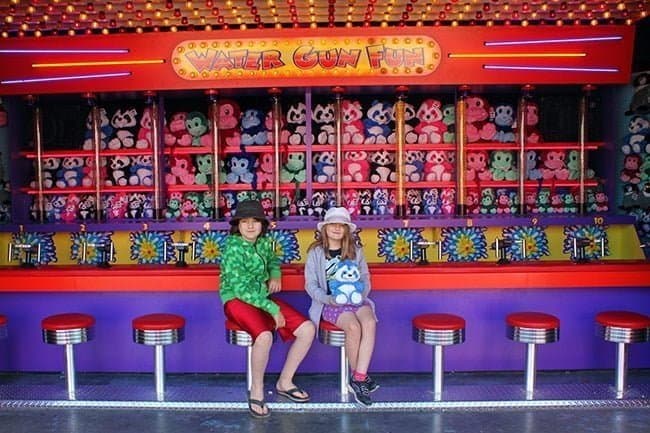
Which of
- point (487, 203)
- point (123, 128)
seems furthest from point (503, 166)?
point (123, 128)

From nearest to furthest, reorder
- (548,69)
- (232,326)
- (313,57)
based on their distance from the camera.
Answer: (232,326)
(313,57)
(548,69)

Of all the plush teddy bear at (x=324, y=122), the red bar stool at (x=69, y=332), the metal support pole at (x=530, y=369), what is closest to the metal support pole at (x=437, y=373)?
the metal support pole at (x=530, y=369)

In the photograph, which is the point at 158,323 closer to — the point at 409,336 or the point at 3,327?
the point at 3,327

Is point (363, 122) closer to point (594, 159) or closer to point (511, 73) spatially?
point (511, 73)

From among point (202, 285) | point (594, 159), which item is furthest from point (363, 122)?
point (202, 285)

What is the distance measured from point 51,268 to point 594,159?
5.24 metres

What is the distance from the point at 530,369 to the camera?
4.55 metres

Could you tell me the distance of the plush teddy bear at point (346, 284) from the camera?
170 inches

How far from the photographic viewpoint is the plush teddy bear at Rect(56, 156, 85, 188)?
6996mm

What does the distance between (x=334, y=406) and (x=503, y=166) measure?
138 inches

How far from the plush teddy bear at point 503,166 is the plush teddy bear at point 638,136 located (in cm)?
110

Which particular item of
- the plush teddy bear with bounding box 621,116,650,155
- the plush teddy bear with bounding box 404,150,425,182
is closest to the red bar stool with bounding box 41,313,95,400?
the plush teddy bear with bounding box 404,150,425,182

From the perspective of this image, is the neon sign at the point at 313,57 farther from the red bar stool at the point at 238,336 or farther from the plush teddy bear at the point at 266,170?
the red bar stool at the point at 238,336

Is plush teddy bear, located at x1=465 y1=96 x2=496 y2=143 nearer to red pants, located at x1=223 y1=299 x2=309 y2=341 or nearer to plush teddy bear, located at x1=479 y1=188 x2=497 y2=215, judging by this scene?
plush teddy bear, located at x1=479 y1=188 x2=497 y2=215
